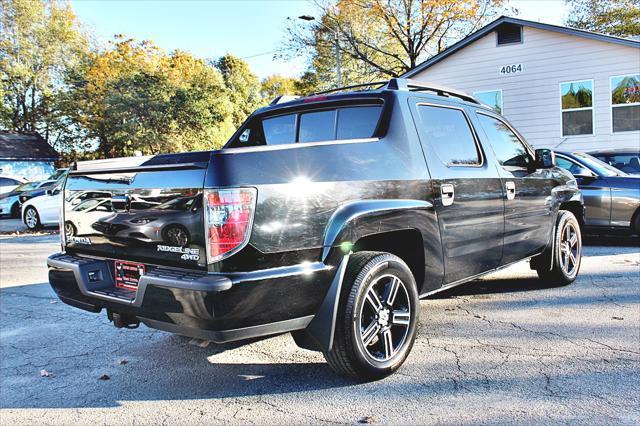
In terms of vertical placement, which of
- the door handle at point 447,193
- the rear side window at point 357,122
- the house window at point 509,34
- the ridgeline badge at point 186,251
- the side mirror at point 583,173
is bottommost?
the ridgeline badge at point 186,251

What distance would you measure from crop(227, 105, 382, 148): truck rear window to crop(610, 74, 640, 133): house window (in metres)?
14.2

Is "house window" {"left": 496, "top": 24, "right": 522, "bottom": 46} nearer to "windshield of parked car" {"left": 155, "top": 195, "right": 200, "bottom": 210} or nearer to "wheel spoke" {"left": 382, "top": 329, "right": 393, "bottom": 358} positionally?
"wheel spoke" {"left": 382, "top": 329, "right": 393, "bottom": 358}

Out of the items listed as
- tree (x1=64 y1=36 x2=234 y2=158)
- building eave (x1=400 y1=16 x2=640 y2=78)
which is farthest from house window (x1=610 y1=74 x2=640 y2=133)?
tree (x1=64 y1=36 x2=234 y2=158)

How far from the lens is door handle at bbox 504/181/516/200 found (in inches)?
185

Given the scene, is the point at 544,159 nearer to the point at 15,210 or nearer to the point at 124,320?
the point at 124,320

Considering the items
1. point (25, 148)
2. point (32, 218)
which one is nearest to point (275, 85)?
point (25, 148)

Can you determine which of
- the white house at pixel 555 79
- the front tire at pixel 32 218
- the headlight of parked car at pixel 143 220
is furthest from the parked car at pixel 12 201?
the headlight of parked car at pixel 143 220

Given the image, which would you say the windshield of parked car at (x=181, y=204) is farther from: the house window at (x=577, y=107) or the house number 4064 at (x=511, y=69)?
the house number 4064 at (x=511, y=69)

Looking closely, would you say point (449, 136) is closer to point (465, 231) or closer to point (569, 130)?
point (465, 231)

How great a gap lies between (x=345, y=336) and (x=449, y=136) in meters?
1.97

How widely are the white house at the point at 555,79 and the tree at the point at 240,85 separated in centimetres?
2321

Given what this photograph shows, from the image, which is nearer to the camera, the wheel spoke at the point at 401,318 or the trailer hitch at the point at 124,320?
the trailer hitch at the point at 124,320

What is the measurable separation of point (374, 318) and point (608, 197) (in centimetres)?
669

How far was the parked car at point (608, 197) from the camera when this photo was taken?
8391 mm
